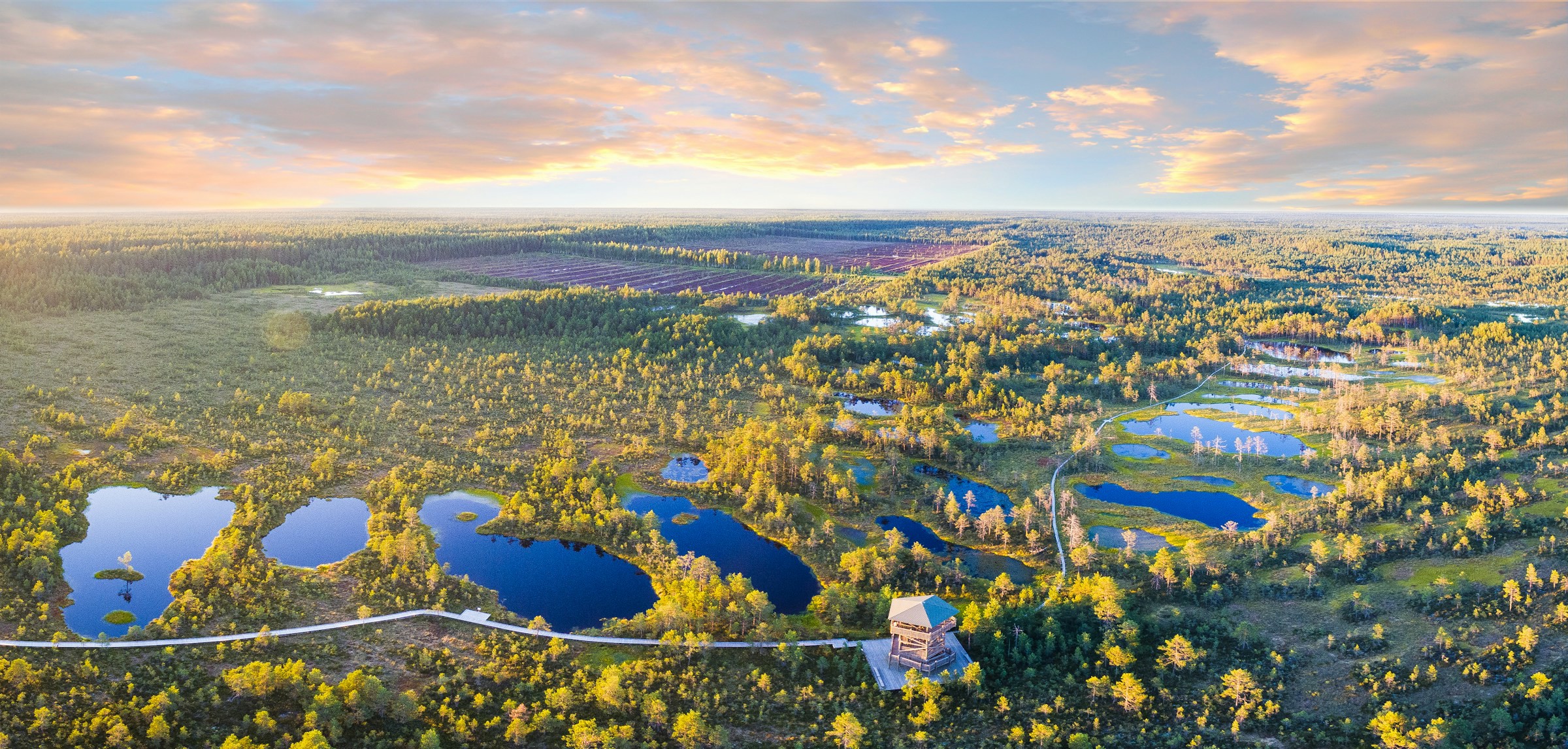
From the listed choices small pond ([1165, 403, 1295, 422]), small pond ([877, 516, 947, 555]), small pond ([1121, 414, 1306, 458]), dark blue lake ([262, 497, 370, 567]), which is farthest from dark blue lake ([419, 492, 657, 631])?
small pond ([1165, 403, 1295, 422])

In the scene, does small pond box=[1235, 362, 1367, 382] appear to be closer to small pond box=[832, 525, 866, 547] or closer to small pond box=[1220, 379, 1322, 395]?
small pond box=[1220, 379, 1322, 395]

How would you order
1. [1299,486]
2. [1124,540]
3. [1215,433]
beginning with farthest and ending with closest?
[1215,433] → [1299,486] → [1124,540]

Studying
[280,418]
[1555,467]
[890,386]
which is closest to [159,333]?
[280,418]

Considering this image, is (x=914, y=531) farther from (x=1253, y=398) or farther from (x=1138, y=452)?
(x=1253, y=398)

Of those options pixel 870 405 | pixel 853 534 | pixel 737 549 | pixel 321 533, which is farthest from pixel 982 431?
pixel 321 533

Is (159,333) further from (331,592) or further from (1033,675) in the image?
(1033,675)

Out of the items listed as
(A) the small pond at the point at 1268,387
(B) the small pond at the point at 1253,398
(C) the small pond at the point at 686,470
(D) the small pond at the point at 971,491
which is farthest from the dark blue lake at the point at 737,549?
(A) the small pond at the point at 1268,387
